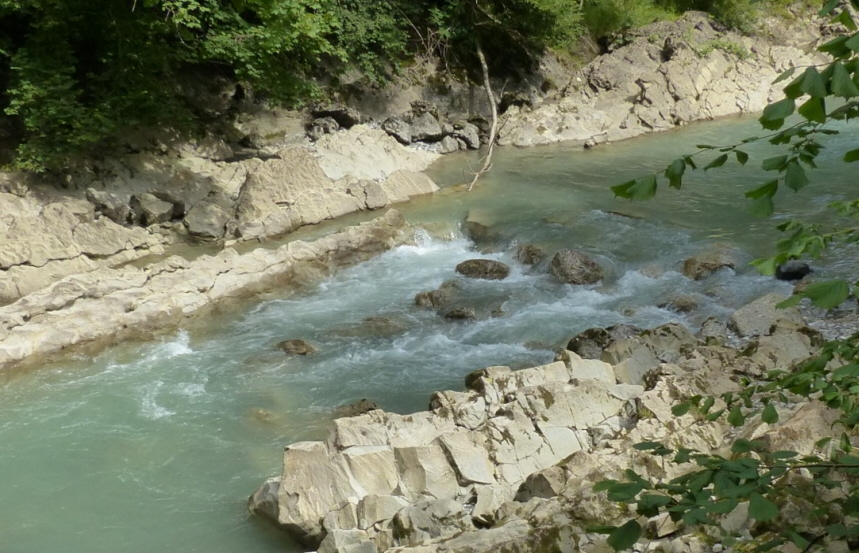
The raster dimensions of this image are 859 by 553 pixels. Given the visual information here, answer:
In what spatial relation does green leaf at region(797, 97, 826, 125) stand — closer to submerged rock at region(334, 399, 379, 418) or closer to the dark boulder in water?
submerged rock at region(334, 399, 379, 418)

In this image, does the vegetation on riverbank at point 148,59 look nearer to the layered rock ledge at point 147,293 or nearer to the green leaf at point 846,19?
the layered rock ledge at point 147,293

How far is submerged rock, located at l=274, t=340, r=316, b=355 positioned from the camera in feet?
30.7

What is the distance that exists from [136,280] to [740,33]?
1989cm

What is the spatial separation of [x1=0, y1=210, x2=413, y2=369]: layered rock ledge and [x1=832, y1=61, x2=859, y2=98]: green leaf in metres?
9.33

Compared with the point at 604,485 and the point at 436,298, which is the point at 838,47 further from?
the point at 436,298

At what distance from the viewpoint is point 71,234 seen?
12.2m

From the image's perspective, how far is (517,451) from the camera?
629 cm

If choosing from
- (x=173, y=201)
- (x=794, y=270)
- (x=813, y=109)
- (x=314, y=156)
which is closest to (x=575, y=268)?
(x=794, y=270)

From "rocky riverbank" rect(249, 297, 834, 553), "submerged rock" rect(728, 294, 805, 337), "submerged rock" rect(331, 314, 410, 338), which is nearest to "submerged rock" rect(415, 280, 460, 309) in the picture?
"submerged rock" rect(331, 314, 410, 338)

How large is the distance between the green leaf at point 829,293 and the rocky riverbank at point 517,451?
8.30 feet

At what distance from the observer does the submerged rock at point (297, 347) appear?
9.34 meters

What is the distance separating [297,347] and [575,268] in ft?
13.1

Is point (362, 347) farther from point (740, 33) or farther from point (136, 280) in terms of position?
point (740, 33)

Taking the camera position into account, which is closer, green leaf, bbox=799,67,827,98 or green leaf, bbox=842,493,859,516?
green leaf, bbox=799,67,827,98
